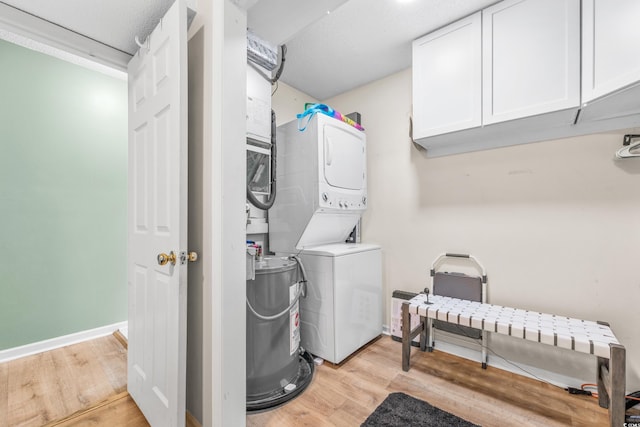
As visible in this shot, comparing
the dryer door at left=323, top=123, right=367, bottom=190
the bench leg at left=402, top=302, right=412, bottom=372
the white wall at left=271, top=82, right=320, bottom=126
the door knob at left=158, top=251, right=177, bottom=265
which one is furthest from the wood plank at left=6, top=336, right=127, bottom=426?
the white wall at left=271, top=82, right=320, bottom=126

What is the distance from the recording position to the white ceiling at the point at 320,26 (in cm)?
143

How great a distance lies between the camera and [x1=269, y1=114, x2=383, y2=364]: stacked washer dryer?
2.11 m

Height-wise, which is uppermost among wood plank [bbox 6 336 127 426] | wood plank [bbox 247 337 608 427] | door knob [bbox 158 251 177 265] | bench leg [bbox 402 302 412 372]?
door knob [bbox 158 251 177 265]

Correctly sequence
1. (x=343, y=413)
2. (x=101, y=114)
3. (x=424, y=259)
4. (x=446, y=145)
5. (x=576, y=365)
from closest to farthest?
1. (x=343, y=413)
2. (x=576, y=365)
3. (x=446, y=145)
4. (x=424, y=259)
5. (x=101, y=114)

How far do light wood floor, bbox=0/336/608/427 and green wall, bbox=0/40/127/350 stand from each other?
1.36 feet

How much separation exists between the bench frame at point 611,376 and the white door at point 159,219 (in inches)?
59.3

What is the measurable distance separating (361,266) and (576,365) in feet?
5.04

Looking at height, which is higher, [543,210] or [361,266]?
[543,210]

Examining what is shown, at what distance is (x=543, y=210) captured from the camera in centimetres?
195

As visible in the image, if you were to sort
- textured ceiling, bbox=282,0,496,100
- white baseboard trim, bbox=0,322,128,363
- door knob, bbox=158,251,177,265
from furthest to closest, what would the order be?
white baseboard trim, bbox=0,322,128,363
textured ceiling, bbox=282,0,496,100
door knob, bbox=158,251,177,265

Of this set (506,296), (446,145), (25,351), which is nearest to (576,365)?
(506,296)

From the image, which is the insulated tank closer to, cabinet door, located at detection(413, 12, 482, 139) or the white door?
the white door

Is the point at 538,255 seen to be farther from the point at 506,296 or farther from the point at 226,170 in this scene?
the point at 226,170

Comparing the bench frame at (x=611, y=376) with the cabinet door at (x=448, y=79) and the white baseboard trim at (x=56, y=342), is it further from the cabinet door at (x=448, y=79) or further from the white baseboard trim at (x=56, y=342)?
the white baseboard trim at (x=56, y=342)
